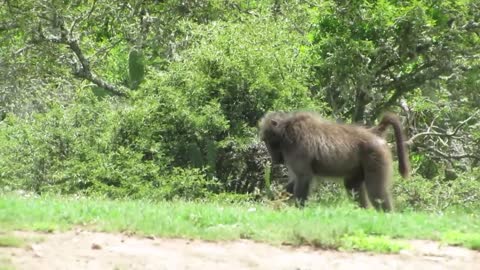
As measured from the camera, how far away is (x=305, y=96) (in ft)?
55.5

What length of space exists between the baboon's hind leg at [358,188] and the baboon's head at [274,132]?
3.56ft

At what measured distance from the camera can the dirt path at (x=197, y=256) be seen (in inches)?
279

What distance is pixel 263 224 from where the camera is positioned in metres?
8.43

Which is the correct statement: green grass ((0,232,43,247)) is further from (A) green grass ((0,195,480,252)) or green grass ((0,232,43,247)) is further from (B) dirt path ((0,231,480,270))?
(A) green grass ((0,195,480,252))

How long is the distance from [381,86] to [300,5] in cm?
436

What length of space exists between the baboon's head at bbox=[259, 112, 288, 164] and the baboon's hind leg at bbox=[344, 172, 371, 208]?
1084 mm

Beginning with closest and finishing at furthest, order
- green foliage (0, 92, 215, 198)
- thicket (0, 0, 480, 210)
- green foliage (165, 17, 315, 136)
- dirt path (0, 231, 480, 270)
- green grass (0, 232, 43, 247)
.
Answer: dirt path (0, 231, 480, 270) → green grass (0, 232, 43, 247) → green foliage (0, 92, 215, 198) → thicket (0, 0, 480, 210) → green foliage (165, 17, 315, 136)

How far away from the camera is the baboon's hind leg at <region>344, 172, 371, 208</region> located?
1202 cm

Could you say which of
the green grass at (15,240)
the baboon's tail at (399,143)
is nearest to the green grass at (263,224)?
the green grass at (15,240)

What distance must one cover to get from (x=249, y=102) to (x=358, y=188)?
499 cm

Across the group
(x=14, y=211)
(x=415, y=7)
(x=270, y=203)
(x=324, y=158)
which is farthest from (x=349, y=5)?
(x=14, y=211)

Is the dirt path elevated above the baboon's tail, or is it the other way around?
the baboon's tail

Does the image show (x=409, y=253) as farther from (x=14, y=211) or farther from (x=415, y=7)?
(x=415, y=7)

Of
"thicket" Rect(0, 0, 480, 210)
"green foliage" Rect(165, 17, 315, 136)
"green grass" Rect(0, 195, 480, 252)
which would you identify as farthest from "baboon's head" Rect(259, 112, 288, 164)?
"green foliage" Rect(165, 17, 315, 136)
